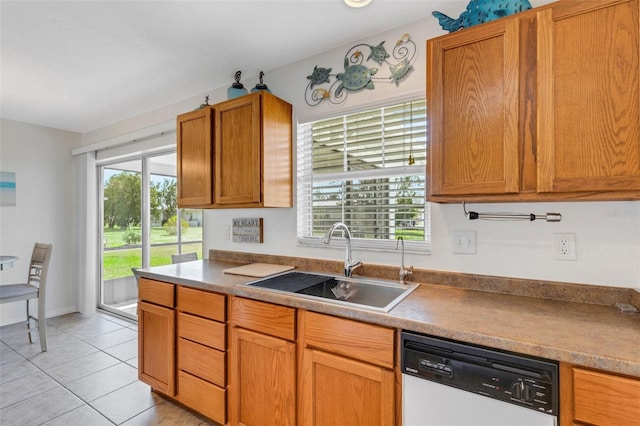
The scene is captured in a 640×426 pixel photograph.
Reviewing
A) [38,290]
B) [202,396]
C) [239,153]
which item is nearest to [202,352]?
[202,396]

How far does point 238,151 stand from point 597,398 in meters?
2.10

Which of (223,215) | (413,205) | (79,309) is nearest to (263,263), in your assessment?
(223,215)

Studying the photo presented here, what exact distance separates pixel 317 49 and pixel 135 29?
113 centimetres

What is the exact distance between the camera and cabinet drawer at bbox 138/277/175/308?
6.61ft

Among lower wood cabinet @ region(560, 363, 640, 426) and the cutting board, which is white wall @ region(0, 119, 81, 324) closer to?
the cutting board

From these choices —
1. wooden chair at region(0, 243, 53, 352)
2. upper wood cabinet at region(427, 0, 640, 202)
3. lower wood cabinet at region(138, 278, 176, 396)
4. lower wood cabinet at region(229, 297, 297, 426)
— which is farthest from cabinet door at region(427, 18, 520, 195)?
wooden chair at region(0, 243, 53, 352)

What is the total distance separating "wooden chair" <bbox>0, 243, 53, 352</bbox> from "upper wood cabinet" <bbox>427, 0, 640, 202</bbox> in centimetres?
366

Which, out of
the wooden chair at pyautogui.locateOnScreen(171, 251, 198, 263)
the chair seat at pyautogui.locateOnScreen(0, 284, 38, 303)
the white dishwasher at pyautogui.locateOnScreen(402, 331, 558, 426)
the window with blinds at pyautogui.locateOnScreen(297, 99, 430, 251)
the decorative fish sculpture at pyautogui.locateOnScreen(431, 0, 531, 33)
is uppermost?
the decorative fish sculpture at pyautogui.locateOnScreen(431, 0, 531, 33)

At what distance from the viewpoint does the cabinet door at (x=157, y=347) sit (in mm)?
2014

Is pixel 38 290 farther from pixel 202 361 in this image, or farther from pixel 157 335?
pixel 202 361

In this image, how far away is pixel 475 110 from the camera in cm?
136

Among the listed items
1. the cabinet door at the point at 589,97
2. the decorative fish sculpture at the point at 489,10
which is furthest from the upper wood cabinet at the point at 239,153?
the cabinet door at the point at 589,97

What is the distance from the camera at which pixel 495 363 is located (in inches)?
40.8

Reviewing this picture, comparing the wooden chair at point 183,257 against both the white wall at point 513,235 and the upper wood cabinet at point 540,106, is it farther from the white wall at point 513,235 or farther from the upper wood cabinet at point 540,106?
the upper wood cabinet at point 540,106
